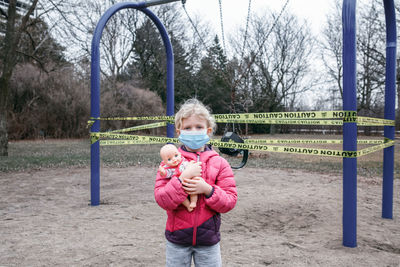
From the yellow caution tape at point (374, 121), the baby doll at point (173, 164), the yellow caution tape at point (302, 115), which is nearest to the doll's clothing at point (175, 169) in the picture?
the baby doll at point (173, 164)

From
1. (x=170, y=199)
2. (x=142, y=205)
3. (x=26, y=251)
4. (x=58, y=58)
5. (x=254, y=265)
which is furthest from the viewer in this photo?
(x=58, y=58)

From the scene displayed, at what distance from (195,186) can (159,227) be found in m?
2.18

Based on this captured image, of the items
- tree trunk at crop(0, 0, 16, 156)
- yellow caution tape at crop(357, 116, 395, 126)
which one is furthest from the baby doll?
tree trunk at crop(0, 0, 16, 156)

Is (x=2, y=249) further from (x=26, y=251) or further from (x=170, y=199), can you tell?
(x=170, y=199)

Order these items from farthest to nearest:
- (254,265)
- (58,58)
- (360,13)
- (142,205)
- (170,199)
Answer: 1. (58,58)
2. (360,13)
3. (142,205)
4. (254,265)
5. (170,199)

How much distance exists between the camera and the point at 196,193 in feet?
5.02

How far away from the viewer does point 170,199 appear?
1533 mm

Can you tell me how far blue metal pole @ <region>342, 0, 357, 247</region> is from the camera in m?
2.80

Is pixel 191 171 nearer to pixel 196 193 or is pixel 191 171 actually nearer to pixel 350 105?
pixel 196 193

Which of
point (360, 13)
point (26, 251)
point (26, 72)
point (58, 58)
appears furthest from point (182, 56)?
point (26, 251)

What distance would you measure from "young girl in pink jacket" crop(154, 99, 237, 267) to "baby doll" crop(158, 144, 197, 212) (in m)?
0.04

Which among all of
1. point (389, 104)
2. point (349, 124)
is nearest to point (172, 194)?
point (349, 124)

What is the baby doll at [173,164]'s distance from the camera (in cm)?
153

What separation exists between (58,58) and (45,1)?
1108 centimetres
